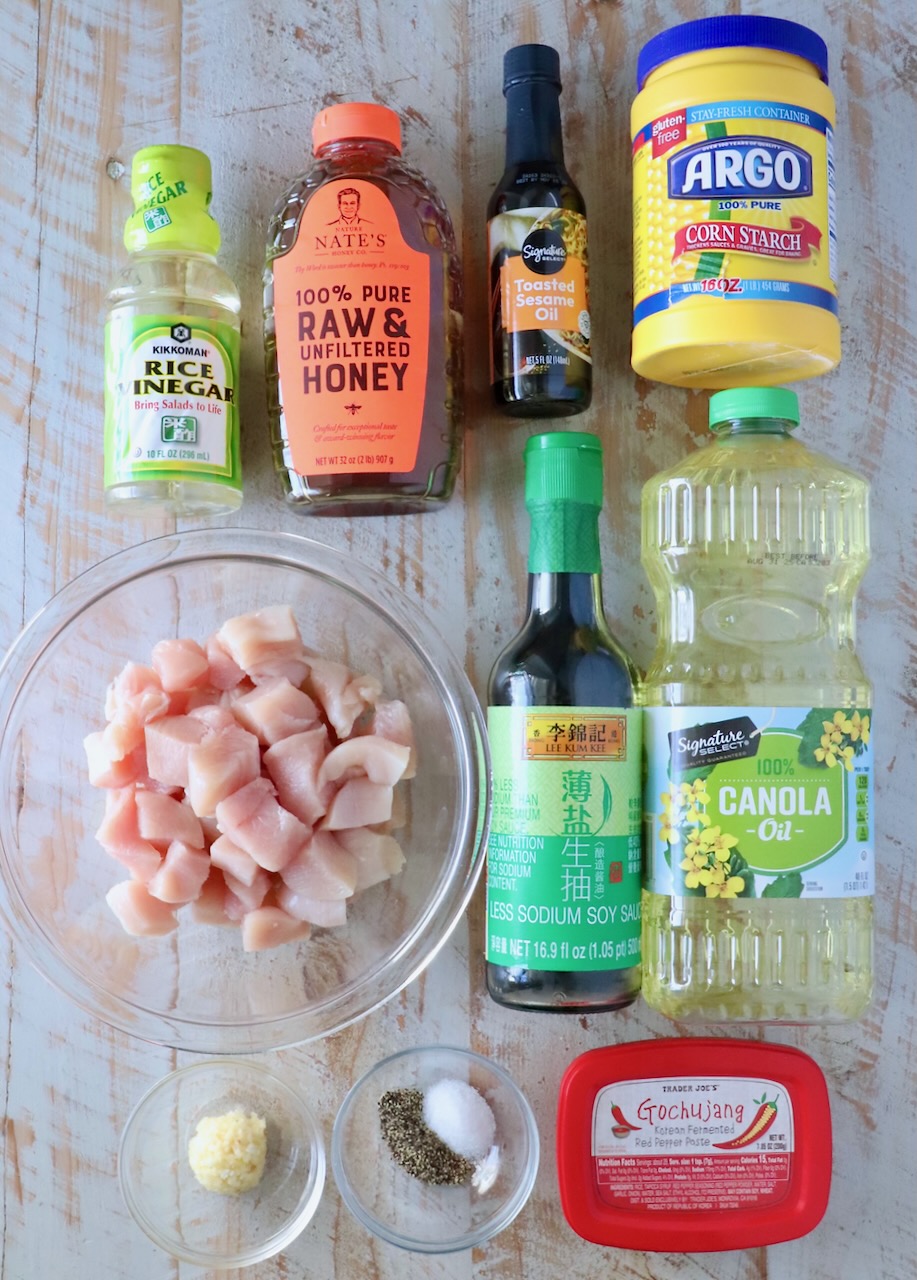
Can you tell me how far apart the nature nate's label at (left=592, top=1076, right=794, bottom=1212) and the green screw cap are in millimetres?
534

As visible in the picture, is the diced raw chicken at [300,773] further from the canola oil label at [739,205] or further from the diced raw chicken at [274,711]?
the canola oil label at [739,205]

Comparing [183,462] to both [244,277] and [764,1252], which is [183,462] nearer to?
[244,277]

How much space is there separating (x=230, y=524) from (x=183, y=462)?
0.12m

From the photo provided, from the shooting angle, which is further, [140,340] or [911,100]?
[911,100]

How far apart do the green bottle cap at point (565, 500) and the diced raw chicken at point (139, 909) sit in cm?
44

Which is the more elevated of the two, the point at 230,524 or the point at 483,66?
the point at 483,66

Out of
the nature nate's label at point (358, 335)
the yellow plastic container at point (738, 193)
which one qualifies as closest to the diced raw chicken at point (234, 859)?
the nature nate's label at point (358, 335)

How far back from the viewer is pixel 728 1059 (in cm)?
102

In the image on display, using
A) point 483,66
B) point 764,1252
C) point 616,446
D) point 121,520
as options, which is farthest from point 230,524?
point 764,1252

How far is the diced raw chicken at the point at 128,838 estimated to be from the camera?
3.12 ft

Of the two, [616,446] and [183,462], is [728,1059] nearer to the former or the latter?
[616,446]

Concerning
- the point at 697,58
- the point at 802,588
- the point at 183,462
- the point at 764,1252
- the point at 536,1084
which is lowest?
the point at 764,1252

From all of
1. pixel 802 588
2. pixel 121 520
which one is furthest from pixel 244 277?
pixel 802 588

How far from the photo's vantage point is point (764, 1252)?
3.42ft
